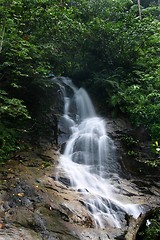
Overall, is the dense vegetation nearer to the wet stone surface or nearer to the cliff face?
the cliff face

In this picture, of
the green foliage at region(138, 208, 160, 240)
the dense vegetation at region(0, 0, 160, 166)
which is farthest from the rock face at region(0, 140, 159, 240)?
the dense vegetation at region(0, 0, 160, 166)

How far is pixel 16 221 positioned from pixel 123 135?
6.98 metres

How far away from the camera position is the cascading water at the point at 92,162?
682 centimetres

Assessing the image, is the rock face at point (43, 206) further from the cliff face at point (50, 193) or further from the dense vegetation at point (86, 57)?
the dense vegetation at point (86, 57)

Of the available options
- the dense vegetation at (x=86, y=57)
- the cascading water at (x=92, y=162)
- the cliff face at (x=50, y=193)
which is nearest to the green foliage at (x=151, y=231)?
the cliff face at (x=50, y=193)

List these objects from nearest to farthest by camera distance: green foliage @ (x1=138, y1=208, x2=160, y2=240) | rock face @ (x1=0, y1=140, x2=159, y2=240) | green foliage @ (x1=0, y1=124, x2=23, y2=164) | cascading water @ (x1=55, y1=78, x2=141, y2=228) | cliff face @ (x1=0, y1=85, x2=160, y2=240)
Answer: rock face @ (x1=0, y1=140, x2=159, y2=240) → cliff face @ (x1=0, y1=85, x2=160, y2=240) → green foliage @ (x1=138, y1=208, x2=160, y2=240) → cascading water @ (x1=55, y1=78, x2=141, y2=228) → green foliage @ (x1=0, y1=124, x2=23, y2=164)

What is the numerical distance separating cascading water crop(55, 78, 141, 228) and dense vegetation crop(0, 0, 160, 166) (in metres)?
1.37

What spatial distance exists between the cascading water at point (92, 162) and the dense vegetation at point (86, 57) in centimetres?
137

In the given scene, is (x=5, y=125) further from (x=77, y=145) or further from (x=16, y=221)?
(x=16, y=221)

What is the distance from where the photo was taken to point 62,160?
9.62 meters

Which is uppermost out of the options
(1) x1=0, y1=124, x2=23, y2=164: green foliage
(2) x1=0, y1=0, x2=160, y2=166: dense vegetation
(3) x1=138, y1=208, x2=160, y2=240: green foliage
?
(2) x1=0, y1=0, x2=160, y2=166: dense vegetation

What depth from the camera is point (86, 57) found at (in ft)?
48.8

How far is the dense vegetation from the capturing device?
10.1 metres

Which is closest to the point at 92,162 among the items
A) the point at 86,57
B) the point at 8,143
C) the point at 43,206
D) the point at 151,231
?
the point at 8,143
